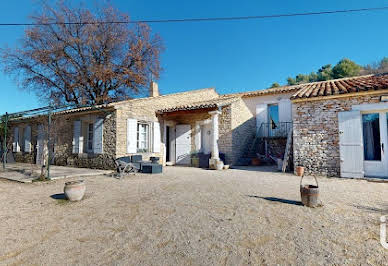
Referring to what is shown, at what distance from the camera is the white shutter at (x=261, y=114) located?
12.9 m

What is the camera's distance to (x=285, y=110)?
1232 centimetres

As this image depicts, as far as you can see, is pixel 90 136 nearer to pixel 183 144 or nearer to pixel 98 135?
pixel 98 135

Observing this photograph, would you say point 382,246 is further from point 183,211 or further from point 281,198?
point 183,211

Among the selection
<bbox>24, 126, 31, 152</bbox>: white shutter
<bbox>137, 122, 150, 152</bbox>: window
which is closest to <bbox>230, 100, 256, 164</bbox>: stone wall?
<bbox>137, 122, 150, 152</bbox>: window

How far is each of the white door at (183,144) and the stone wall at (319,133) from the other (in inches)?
212

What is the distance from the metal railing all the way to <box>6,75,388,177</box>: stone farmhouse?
0.06 meters

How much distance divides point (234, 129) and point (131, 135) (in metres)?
5.08

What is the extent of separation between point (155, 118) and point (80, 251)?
26.4ft

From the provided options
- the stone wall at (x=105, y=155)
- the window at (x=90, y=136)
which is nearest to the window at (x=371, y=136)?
the stone wall at (x=105, y=155)

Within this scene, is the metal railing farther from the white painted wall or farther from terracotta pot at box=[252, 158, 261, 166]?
terracotta pot at box=[252, 158, 261, 166]

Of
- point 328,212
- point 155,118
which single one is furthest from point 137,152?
point 328,212

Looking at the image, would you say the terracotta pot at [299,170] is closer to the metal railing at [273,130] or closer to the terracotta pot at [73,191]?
the metal railing at [273,130]

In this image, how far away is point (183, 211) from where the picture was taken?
3.36 metres

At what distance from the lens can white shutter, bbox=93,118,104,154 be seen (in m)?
8.53
